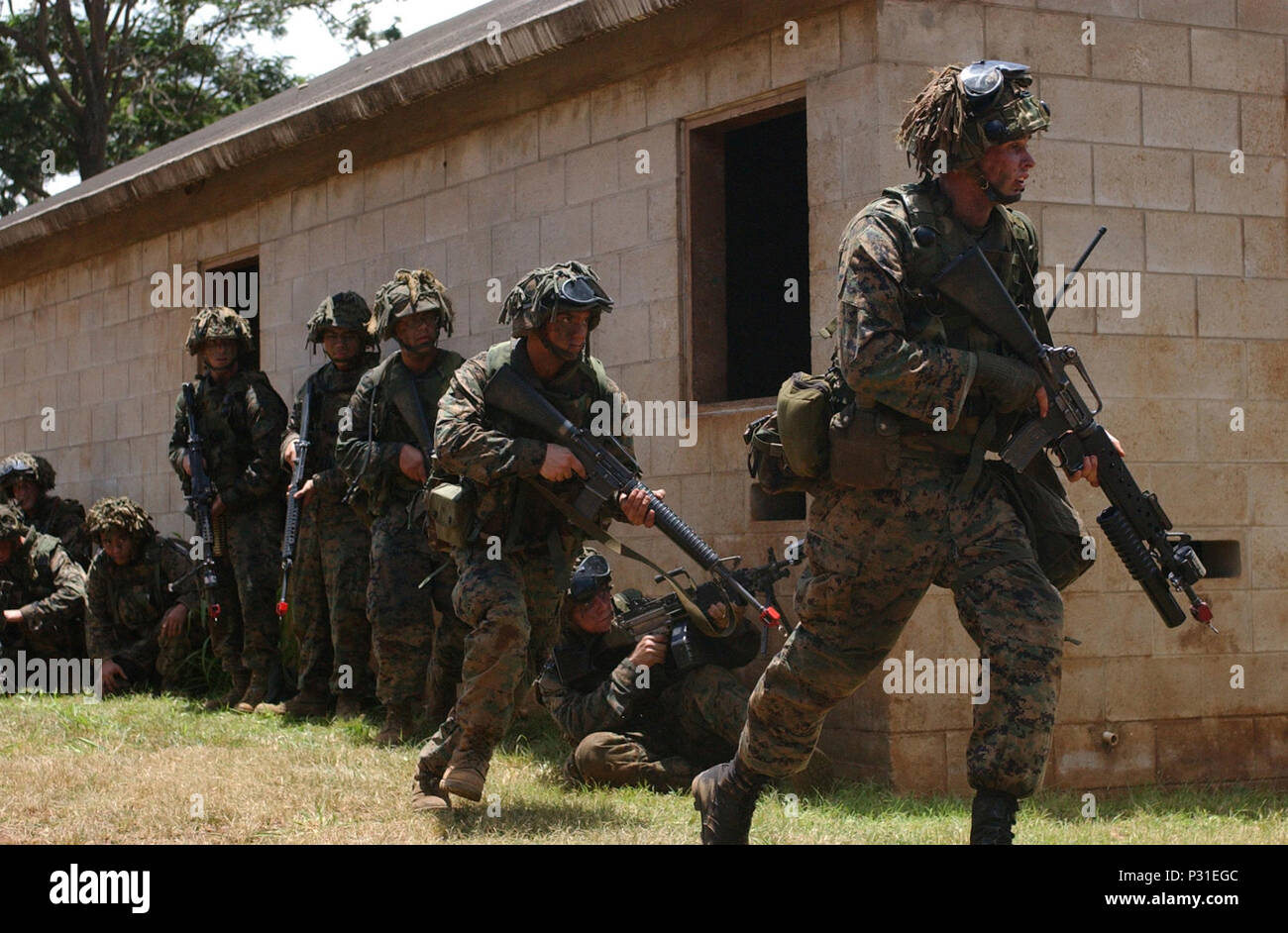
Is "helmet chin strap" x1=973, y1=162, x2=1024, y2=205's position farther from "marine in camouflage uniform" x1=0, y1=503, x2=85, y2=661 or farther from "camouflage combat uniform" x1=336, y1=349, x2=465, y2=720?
"marine in camouflage uniform" x1=0, y1=503, x2=85, y2=661

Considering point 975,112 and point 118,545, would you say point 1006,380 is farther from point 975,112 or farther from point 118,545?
point 118,545

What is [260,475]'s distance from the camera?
8.45 m

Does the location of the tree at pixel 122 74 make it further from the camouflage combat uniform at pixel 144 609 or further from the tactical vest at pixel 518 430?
the tactical vest at pixel 518 430

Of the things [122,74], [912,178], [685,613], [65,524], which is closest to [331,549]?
[685,613]

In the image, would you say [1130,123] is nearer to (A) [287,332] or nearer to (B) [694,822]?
(B) [694,822]

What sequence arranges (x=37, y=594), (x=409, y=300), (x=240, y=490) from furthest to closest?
1. (x=37, y=594)
2. (x=240, y=490)
3. (x=409, y=300)

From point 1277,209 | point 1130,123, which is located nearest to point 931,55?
point 1130,123

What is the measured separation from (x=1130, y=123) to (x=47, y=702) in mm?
6956

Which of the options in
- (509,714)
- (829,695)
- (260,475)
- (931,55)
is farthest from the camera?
(260,475)

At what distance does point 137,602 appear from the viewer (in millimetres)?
9492

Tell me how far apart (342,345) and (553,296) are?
121 inches

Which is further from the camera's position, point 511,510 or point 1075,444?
point 511,510

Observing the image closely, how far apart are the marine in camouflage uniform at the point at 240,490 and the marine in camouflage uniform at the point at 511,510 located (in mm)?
3390

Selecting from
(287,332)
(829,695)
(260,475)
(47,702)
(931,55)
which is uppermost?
(931,55)
